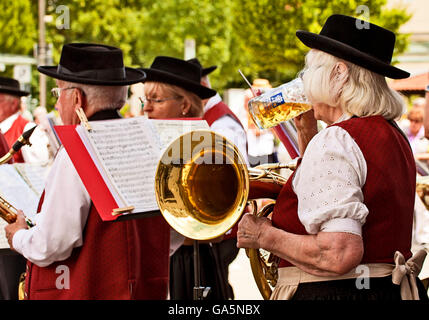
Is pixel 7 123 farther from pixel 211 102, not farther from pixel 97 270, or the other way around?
pixel 97 270

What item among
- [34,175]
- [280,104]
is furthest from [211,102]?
[280,104]

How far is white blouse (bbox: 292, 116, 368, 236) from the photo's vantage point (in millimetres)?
2188

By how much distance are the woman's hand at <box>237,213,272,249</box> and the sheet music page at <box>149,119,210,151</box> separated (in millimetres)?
575

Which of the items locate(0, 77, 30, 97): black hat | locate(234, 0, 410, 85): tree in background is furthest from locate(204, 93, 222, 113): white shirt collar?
locate(234, 0, 410, 85): tree in background

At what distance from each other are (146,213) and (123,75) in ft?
2.72

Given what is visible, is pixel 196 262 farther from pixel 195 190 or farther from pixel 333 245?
pixel 333 245

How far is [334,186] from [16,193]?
1891 mm

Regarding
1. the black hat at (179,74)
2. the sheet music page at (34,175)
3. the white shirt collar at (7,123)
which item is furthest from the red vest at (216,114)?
the white shirt collar at (7,123)

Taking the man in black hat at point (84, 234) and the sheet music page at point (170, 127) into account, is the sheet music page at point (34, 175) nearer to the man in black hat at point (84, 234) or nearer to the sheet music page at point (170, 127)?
the man in black hat at point (84, 234)

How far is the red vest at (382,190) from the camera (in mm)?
2248

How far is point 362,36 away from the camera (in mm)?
2389

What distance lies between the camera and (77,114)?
292 cm

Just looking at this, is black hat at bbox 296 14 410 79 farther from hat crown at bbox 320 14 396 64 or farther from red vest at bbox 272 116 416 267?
red vest at bbox 272 116 416 267

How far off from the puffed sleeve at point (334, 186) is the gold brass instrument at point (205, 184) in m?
0.31
